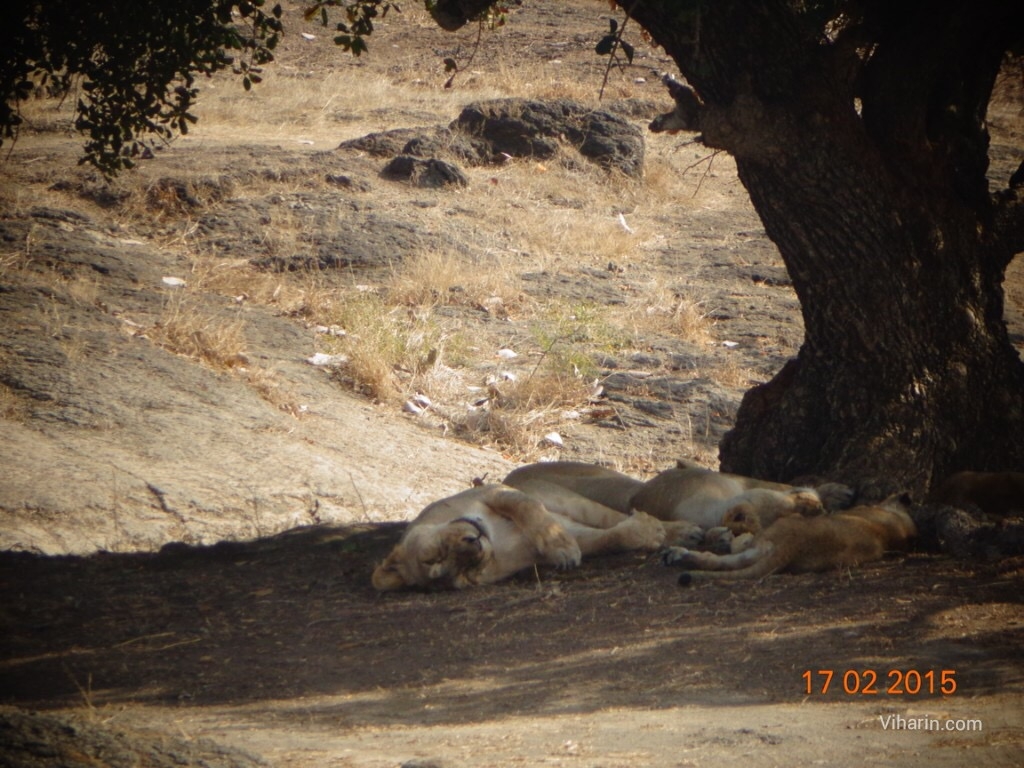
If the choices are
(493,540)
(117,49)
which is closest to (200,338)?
(117,49)

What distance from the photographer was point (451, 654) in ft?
14.1

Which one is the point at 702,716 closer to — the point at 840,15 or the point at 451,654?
the point at 451,654

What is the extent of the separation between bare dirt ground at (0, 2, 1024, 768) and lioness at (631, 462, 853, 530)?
572 mm

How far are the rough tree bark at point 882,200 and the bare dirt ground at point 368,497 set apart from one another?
960 mm

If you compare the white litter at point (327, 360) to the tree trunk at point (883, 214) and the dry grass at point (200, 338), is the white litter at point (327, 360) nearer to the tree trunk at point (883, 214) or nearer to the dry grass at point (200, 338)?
the dry grass at point (200, 338)

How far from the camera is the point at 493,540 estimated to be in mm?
5277

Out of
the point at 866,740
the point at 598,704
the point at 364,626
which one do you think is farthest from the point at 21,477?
the point at 866,740

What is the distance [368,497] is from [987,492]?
4099 mm

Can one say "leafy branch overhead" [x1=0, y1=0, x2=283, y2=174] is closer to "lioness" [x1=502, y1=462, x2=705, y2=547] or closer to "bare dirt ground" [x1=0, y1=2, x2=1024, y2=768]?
"bare dirt ground" [x1=0, y1=2, x2=1024, y2=768]

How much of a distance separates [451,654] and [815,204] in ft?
9.25

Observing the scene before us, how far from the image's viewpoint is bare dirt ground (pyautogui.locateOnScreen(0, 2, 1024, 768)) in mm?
3475

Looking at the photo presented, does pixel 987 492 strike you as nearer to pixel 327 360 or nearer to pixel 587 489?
pixel 587 489
